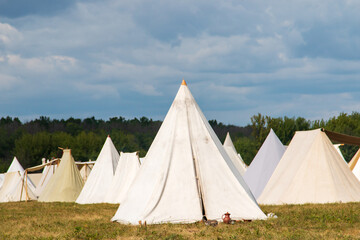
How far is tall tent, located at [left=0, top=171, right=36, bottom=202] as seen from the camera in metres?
30.6

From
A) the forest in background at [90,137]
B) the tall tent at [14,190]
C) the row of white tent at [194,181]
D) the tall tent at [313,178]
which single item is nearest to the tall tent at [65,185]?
the tall tent at [14,190]

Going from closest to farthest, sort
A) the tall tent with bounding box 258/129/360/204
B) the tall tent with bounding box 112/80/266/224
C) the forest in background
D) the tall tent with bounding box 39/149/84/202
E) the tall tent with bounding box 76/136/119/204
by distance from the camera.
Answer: the tall tent with bounding box 112/80/266/224, the tall tent with bounding box 258/129/360/204, the tall tent with bounding box 76/136/119/204, the tall tent with bounding box 39/149/84/202, the forest in background

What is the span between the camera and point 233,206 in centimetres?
1205

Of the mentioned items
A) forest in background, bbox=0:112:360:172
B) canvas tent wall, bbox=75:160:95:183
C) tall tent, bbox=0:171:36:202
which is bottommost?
tall tent, bbox=0:171:36:202

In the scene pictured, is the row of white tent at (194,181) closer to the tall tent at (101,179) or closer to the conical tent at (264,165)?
the conical tent at (264,165)

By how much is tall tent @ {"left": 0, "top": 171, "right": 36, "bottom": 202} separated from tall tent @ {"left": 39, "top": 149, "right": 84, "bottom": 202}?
3.90 m

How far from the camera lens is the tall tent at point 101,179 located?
81.5ft

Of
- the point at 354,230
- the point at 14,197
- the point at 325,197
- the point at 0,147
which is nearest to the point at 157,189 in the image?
the point at 354,230

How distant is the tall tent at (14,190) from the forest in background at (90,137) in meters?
32.0

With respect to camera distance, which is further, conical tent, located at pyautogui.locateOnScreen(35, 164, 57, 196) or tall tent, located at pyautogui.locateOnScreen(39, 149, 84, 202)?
conical tent, located at pyautogui.locateOnScreen(35, 164, 57, 196)

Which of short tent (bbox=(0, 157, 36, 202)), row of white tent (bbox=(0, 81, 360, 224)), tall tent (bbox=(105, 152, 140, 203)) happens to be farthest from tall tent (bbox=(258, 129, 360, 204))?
short tent (bbox=(0, 157, 36, 202))

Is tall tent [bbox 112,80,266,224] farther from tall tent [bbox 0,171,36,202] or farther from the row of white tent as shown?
tall tent [bbox 0,171,36,202]

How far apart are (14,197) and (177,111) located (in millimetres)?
21194

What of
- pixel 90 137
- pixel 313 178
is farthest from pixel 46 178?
pixel 90 137
